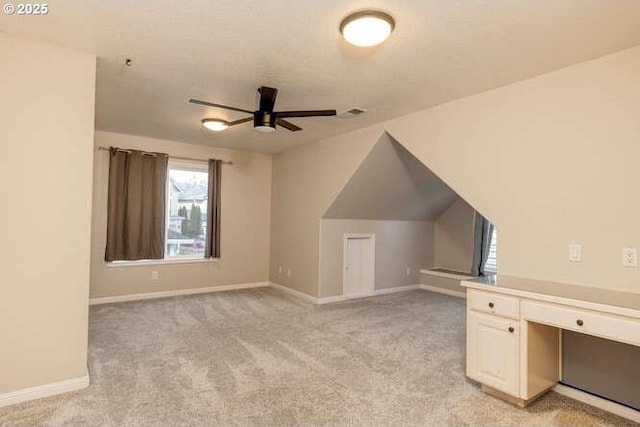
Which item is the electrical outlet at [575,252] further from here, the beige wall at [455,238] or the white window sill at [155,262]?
the white window sill at [155,262]

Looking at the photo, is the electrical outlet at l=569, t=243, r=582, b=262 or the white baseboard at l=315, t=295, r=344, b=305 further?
the white baseboard at l=315, t=295, r=344, b=305

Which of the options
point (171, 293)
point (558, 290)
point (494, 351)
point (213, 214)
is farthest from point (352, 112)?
point (171, 293)

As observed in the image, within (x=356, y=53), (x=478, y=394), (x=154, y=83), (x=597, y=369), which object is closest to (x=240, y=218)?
Result: (x=154, y=83)

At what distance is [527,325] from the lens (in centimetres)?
250

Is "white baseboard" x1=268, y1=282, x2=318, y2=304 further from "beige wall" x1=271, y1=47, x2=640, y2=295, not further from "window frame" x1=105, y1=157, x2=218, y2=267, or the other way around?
"beige wall" x1=271, y1=47, x2=640, y2=295

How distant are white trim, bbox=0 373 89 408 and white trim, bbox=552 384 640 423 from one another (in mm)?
3667

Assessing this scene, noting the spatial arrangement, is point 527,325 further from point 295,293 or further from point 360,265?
point 295,293

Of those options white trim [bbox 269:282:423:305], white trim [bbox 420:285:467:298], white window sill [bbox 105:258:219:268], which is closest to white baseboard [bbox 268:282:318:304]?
white trim [bbox 269:282:423:305]

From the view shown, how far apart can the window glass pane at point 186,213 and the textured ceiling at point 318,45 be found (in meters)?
2.29

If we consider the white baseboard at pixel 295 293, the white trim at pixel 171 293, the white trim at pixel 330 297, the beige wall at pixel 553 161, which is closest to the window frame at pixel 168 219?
the white trim at pixel 171 293

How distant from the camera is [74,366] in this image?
8.72 ft

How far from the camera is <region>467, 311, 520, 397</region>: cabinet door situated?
254cm

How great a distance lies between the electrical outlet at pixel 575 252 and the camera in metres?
2.71

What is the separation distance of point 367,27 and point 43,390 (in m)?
3.33
